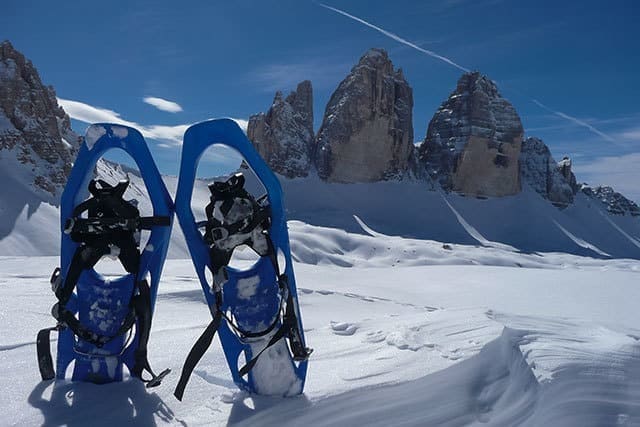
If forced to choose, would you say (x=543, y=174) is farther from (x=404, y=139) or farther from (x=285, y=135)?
(x=285, y=135)

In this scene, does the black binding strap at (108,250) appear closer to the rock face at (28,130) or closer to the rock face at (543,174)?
the rock face at (28,130)

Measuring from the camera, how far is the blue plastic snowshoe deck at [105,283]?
3.25 m

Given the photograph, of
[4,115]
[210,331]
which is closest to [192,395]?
[210,331]

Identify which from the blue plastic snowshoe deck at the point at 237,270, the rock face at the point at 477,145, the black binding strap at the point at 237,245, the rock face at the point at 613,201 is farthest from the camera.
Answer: the rock face at the point at 613,201

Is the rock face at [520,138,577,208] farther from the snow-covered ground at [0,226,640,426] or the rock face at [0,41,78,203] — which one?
the snow-covered ground at [0,226,640,426]

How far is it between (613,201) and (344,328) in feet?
349

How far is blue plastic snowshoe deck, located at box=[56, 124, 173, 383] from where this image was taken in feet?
10.7

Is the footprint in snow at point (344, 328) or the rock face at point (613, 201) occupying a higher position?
the rock face at point (613, 201)

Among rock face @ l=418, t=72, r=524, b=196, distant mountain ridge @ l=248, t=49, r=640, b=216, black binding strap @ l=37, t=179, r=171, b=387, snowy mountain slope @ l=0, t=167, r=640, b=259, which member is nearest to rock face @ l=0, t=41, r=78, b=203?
snowy mountain slope @ l=0, t=167, r=640, b=259

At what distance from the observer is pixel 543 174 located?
83.6 metres

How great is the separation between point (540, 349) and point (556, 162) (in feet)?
308

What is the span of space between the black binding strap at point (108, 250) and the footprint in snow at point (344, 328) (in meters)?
2.14

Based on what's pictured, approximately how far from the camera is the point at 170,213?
11.5 feet

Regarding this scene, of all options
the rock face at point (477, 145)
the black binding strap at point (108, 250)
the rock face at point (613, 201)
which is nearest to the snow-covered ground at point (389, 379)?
the black binding strap at point (108, 250)
